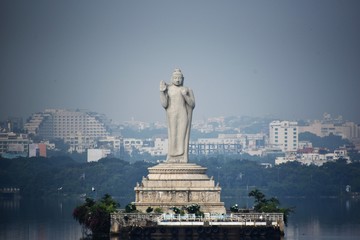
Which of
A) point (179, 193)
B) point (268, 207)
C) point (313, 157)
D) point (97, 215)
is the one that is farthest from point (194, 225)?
point (313, 157)

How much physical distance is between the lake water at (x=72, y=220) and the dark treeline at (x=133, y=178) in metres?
11.8

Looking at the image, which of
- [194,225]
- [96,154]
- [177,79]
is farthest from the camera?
[96,154]

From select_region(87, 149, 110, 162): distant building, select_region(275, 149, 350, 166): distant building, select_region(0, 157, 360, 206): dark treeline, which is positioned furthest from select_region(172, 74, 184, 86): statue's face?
select_region(87, 149, 110, 162): distant building

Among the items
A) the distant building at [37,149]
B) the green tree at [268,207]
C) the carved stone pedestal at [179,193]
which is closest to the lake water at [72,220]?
the green tree at [268,207]

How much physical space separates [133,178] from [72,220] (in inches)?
1768

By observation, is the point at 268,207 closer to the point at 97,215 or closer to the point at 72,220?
the point at 97,215

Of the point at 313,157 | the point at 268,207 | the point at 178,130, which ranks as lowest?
the point at 268,207

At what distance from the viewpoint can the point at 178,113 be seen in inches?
2953

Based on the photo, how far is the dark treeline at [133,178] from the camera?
429ft

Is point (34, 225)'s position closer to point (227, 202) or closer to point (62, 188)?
point (227, 202)

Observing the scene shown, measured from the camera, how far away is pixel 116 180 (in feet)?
440

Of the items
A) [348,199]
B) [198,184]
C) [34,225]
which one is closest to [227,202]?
[348,199]

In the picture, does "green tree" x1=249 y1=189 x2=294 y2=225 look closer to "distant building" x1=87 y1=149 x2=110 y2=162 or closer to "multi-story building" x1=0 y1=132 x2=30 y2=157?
"multi-story building" x1=0 y1=132 x2=30 y2=157

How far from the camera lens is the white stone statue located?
7469 cm
